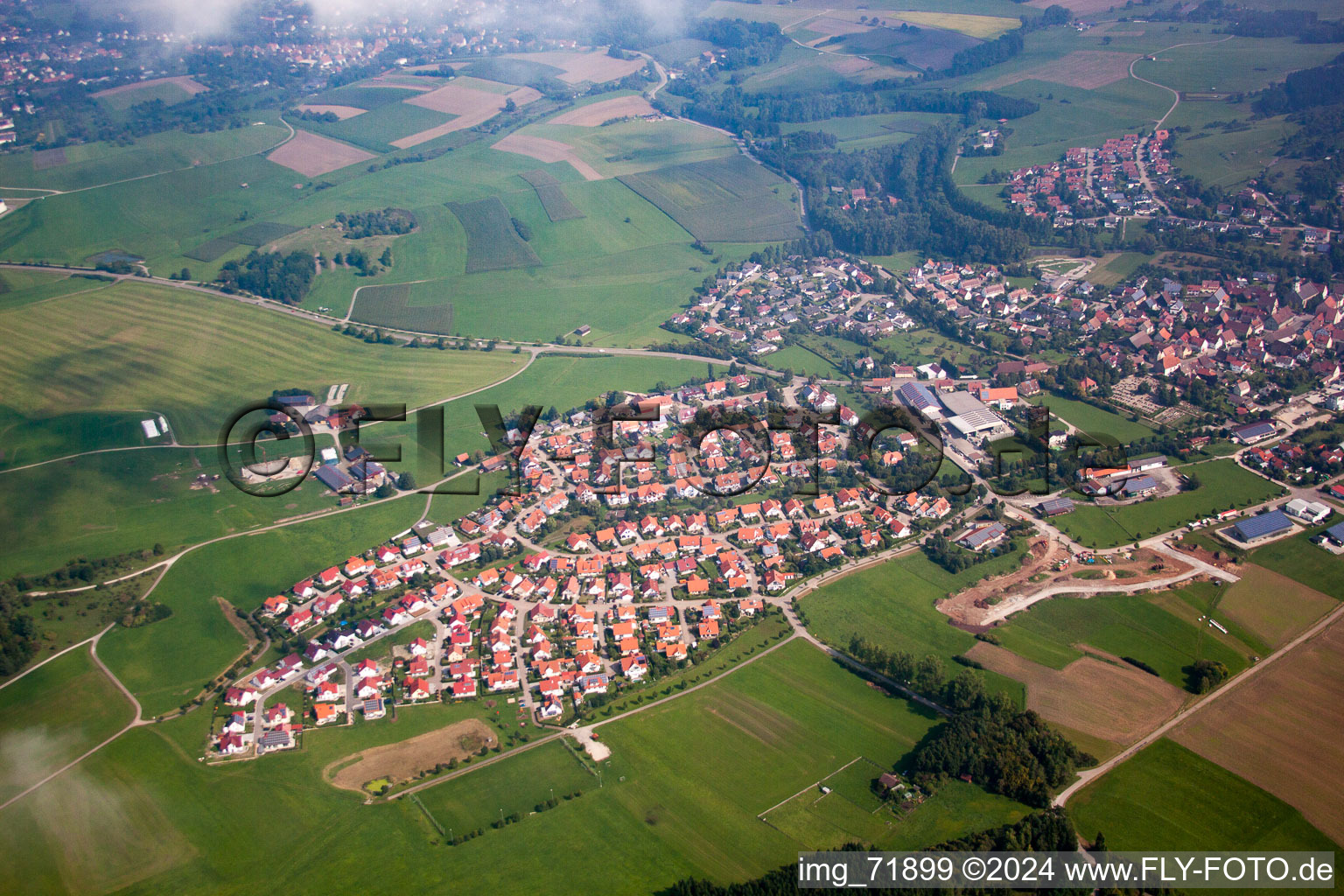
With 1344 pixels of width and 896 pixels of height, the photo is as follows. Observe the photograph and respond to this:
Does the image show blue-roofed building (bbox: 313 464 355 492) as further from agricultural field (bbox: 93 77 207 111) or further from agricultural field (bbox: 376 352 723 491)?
agricultural field (bbox: 93 77 207 111)

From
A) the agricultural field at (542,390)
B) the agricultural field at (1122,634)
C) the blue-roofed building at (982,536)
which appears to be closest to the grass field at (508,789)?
the agricultural field at (1122,634)

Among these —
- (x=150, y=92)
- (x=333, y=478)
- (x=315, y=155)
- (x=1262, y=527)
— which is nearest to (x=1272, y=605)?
(x=1262, y=527)

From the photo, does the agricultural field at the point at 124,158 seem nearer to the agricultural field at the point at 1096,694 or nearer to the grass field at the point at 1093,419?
the grass field at the point at 1093,419

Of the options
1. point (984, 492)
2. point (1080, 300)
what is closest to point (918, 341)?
point (1080, 300)

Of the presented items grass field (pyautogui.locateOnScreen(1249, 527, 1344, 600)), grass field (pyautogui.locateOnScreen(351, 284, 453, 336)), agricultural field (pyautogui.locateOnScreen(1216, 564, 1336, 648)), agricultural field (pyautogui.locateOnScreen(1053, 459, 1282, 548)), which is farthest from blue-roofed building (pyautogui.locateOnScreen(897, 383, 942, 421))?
grass field (pyautogui.locateOnScreen(351, 284, 453, 336))

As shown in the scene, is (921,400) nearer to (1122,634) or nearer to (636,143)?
(1122,634)

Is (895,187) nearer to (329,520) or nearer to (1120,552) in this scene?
(1120,552)
